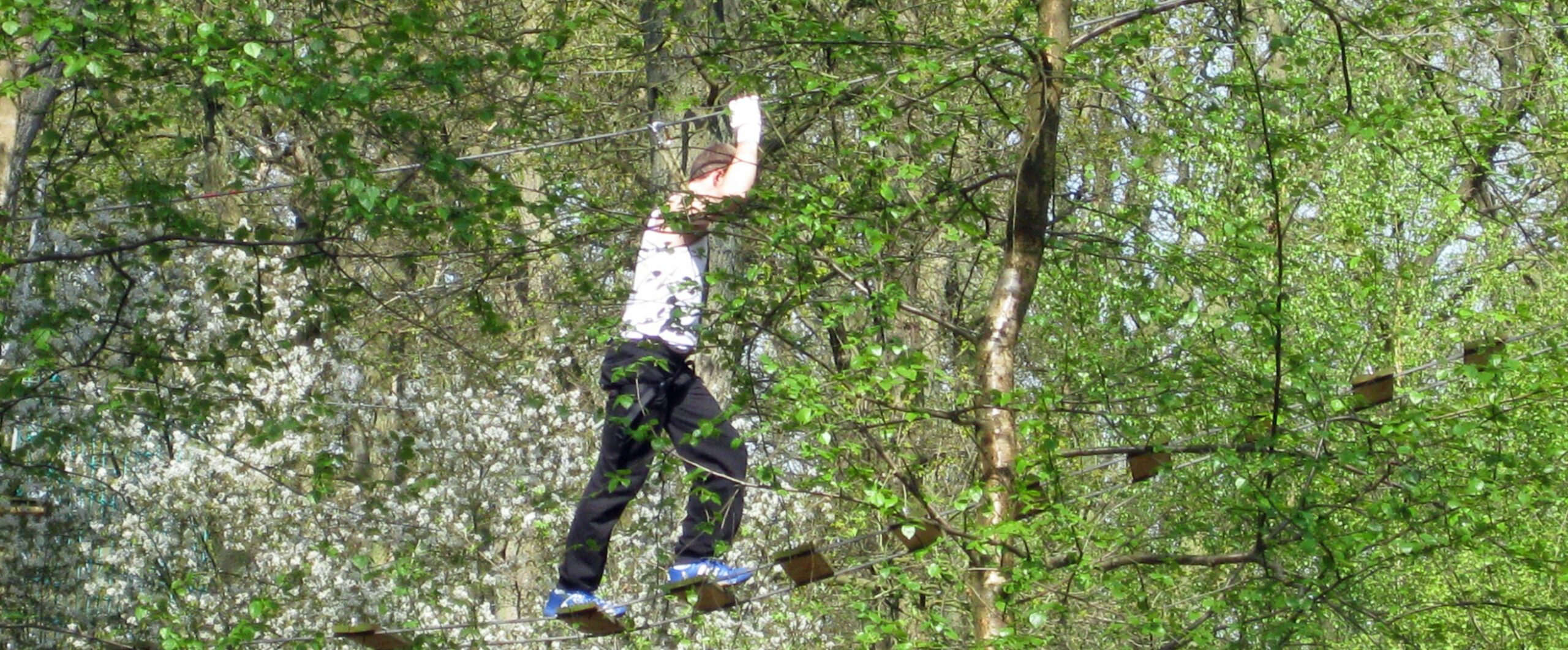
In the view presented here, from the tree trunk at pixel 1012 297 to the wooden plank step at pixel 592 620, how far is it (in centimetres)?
110

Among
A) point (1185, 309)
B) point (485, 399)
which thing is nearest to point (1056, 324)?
point (1185, 309)

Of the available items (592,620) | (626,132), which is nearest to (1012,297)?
(626,132)

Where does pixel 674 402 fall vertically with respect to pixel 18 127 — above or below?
below

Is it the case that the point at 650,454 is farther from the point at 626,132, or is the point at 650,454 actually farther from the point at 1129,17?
the point at 1129,17

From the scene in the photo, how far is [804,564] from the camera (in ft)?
17.3

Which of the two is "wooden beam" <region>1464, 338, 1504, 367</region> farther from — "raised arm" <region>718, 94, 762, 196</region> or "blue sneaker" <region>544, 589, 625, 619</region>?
"blue sneaker" <region>544, 589, 625, 619</region>

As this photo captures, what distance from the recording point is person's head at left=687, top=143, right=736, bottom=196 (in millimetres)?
5305

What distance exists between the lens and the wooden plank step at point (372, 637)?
5723 millimetres

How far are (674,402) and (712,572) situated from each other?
0.54 metres

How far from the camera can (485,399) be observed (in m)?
9.77

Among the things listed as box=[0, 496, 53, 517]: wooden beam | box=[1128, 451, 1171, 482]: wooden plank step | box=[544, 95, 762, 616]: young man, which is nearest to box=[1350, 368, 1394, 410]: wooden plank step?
box=[1128, 451, 1171, 482]: wooden plank step

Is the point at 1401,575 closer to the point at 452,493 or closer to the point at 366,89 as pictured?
the point at 452,493

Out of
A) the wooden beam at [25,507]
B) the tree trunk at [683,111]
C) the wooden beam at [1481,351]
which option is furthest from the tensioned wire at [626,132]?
the wooden beam at [25,507]

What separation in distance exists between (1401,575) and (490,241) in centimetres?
536
